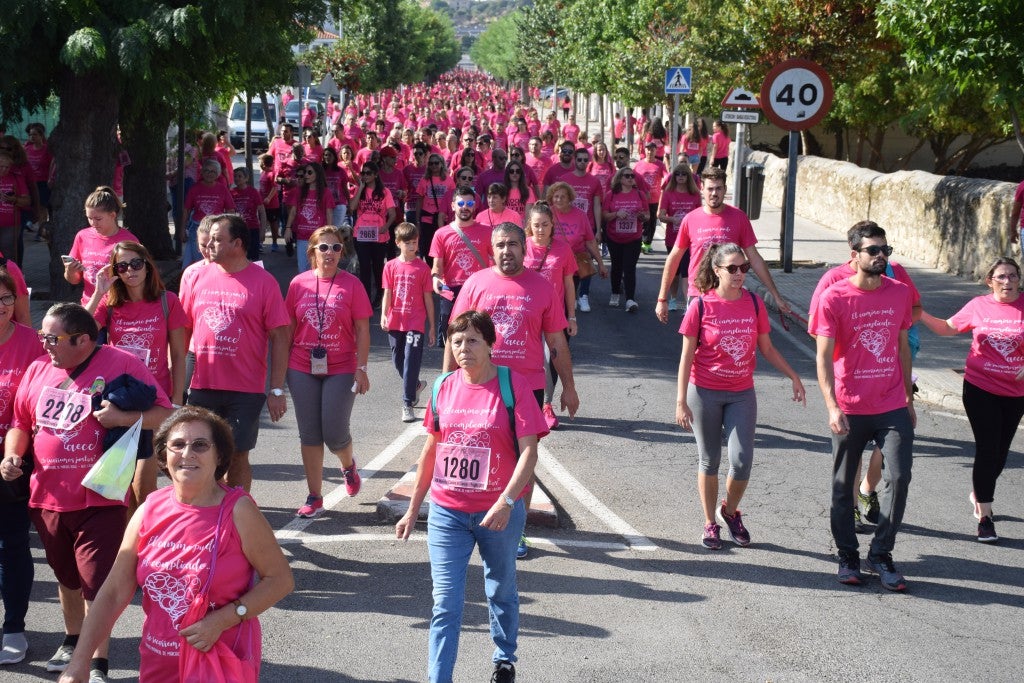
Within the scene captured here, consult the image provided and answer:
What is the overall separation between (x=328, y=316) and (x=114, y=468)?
2.86 meters

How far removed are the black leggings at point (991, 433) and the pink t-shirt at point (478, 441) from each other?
140 inches

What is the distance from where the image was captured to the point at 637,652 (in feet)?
19.7

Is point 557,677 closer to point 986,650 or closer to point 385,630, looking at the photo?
point 385,630

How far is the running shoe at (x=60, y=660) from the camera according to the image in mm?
5734

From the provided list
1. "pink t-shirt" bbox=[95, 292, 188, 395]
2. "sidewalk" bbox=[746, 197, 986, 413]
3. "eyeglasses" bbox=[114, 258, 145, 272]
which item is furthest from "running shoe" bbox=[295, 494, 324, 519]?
"sidewalk" bbox=[746, 197, 986, 413]

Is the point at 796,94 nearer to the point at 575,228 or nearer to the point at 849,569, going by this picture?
the point at 575,228

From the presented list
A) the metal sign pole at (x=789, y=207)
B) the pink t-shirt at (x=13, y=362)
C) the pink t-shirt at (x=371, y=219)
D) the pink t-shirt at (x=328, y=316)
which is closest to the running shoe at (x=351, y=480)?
the pink t-shirt at (x=328, y=316)

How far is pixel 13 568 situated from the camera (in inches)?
234

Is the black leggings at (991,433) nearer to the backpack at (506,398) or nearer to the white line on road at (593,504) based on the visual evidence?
the white line on road at (593,504)

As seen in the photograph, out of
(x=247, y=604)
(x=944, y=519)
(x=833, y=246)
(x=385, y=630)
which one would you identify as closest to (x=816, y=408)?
(x=944, y=519)

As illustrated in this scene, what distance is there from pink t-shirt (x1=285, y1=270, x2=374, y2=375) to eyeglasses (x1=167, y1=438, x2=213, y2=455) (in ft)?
12.2

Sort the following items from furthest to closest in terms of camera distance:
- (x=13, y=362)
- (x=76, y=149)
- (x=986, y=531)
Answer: (x=76, y=149) < (x=986, y=531) < (x=13, y=362)

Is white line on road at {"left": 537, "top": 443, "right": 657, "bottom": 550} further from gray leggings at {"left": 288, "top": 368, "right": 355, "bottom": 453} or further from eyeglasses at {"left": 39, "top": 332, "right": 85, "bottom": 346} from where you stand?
eyeglasses at {"left": 39, "top": 332, "right": 85, "bottom": 346}

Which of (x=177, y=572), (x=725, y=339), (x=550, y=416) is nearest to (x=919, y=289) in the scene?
(x=550, y=416)
